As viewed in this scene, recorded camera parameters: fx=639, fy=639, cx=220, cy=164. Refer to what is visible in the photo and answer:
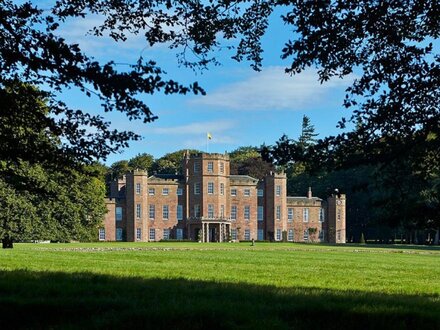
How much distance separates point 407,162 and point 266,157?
74.7 inches

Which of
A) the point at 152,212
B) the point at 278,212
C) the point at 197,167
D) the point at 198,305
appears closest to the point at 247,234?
the point at 278,212

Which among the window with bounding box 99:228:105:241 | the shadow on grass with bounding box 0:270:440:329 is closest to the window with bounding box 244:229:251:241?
the window with bounding box 99:228:105:241

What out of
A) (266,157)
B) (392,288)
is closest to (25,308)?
(266,157)

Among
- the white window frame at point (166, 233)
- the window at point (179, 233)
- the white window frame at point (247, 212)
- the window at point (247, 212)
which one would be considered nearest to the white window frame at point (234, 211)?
the white window frame at point (247, 212)

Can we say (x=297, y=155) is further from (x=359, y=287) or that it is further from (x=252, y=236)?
(x=252, y=236)

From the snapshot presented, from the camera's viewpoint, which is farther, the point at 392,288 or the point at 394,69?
the point at 392,288

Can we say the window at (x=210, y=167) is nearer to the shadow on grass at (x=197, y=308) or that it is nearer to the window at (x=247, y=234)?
the window at (x=247, y=234)

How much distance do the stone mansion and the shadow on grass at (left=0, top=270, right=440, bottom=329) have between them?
6346 centimetres

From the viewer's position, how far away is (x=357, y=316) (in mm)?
8242

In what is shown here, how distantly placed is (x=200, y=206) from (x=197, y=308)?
6757 cm

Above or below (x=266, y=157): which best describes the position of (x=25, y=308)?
below

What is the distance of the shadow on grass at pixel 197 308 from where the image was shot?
7746 millimetres

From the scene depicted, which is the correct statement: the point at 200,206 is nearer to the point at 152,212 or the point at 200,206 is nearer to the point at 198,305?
the point at 152,212

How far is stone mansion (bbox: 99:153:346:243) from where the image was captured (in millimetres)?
75375
